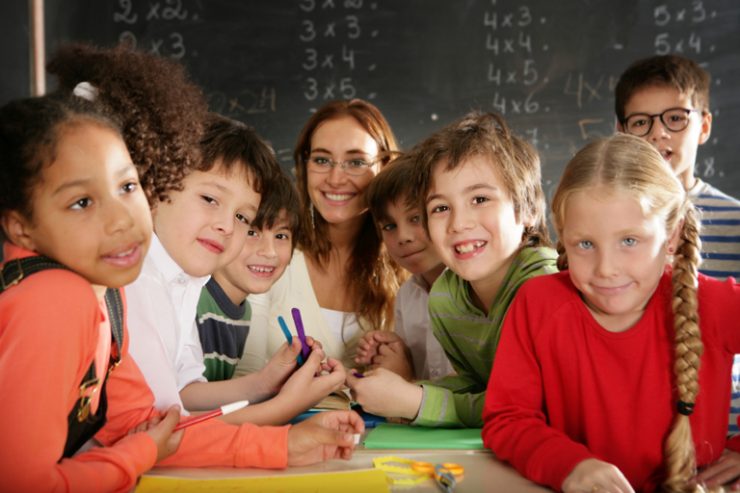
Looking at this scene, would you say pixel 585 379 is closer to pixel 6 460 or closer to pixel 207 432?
pixel 207 432

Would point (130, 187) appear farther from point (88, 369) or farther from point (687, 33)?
point (687, 33)

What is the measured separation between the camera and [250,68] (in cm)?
314

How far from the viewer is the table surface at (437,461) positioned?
35.5 inches

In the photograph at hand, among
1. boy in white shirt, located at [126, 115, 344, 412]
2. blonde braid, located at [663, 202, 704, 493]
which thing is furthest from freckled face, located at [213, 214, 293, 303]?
blonde braid, located at [663, 202, 704, 493]

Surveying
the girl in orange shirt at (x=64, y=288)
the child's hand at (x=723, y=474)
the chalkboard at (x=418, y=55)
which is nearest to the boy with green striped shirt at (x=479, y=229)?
the child's hand at (x=723, y=474)

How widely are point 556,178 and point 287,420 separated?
2297 mm

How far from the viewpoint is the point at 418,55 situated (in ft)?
10.4

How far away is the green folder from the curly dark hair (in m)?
0.53

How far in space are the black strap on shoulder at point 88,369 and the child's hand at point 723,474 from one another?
824 mm

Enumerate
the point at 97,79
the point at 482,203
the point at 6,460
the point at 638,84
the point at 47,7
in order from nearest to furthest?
the point at 6,460
the point at 97,79
the point at 482,203
the point at 638,84
the point at 47,7

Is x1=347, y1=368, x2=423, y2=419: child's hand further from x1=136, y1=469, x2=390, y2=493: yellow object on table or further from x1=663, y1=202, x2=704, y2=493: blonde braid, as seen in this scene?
x1=663, y1=202, x2=704, y2=493: blonde braid

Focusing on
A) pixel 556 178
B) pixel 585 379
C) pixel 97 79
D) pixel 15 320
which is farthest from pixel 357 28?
pixel 15 320

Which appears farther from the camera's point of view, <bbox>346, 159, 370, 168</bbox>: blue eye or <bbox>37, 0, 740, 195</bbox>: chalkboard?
<bbox>37, 0, 740, 195</bbox>: chalkboard

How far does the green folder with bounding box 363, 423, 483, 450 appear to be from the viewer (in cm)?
107
